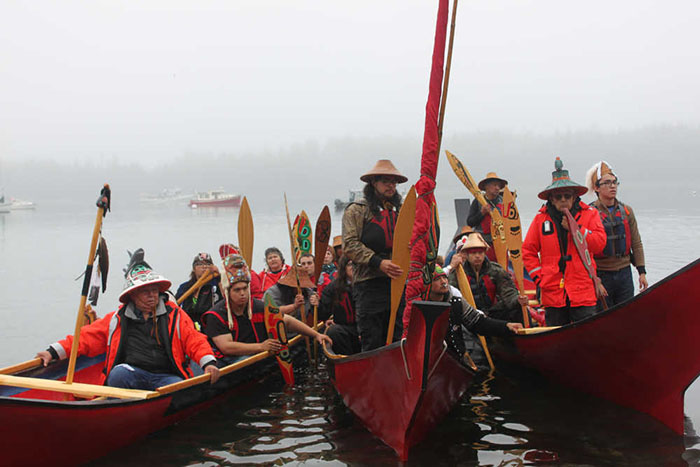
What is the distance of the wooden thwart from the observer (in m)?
4.13

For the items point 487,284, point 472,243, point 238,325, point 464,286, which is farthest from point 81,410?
point 487,284

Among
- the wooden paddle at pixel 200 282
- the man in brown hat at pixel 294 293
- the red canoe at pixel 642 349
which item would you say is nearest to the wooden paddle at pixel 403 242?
the red canoe at pixel 642 349

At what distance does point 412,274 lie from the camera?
13.5 ft

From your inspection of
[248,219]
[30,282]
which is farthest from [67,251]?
[248,219]

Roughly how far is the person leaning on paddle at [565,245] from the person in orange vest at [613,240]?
634 mm

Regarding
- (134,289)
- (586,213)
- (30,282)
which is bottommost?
(30,282)

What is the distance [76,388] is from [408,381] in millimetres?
2457

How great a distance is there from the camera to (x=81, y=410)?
3719 millimetres

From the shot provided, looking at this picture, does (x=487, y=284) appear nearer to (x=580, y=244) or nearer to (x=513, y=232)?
(x=513, y=232)

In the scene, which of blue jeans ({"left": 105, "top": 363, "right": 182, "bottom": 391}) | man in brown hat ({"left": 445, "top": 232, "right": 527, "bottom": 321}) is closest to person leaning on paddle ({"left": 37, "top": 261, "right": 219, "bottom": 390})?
blue jeans ({"left": 105, "top": 363, "right": 182, "bottom": 391})

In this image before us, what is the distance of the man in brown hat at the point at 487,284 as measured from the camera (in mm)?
6027

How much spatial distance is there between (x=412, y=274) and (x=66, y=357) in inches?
127

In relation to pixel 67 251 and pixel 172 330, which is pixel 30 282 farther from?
pixel 172 330

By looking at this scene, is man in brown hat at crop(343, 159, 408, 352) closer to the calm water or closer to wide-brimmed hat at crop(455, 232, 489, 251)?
the calm water
